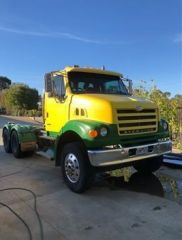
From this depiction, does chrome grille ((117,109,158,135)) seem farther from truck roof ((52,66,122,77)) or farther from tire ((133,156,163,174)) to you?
truck roof ((52,66,122,77))

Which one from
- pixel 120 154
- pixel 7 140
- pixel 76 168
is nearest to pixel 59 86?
pixel 76 168

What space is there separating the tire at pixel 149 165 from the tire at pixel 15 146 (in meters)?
3.63

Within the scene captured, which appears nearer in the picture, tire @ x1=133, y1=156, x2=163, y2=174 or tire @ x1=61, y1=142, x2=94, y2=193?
tire @ x1=61, y1=142, x2=94, y2=193

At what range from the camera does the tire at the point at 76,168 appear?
5.47 m

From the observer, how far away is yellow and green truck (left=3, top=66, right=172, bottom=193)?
534 centimetres

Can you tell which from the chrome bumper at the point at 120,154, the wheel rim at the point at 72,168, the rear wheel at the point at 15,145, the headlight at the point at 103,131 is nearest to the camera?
the chrome bumper at the point at 120,154

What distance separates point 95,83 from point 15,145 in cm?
367

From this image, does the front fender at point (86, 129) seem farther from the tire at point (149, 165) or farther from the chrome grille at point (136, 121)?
the tire at point (149, 165)

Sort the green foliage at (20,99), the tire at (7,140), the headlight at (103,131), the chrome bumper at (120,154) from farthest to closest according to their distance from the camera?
the green foliage at (20,99)
the tire at (7,140)
the headlight at (103,131)
the chrome bumper at (120,154)

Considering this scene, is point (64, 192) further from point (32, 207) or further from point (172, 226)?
point (172, 226)

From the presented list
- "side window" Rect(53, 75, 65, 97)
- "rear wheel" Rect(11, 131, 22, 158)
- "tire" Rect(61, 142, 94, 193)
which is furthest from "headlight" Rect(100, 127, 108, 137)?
"rear wheel" Rect(11, 131, 22, 158)

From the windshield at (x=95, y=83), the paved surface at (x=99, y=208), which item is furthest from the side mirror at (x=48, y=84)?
the paved surface at (x=99, y=208)

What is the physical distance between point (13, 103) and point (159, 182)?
3320cm

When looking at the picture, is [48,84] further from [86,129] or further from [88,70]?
[86,129]
